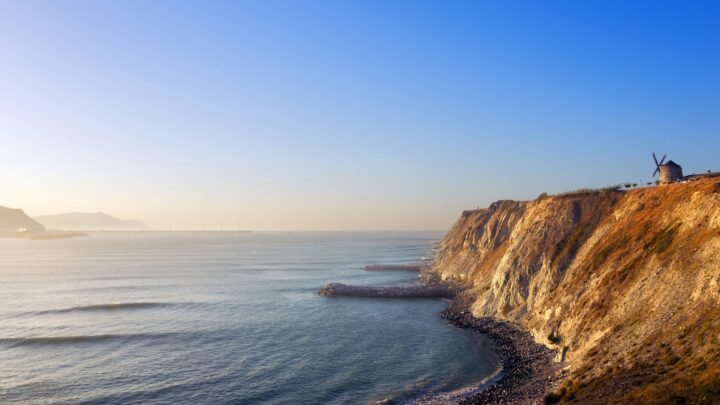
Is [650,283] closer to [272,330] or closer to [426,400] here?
[426,400]

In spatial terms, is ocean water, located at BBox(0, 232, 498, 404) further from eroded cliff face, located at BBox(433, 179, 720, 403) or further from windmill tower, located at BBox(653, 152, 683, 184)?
windmill tower, located at BBox(653, 152, 683, 184)

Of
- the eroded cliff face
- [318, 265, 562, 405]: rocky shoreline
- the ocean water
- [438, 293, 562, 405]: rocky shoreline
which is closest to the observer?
the eroded cliff face

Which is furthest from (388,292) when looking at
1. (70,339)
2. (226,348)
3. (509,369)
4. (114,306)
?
(70,339)

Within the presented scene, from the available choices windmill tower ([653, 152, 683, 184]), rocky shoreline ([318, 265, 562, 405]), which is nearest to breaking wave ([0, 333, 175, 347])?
rocky shoreline ([318, 265, 562, 405])

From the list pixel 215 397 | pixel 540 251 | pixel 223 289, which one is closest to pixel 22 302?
pixel 223 289

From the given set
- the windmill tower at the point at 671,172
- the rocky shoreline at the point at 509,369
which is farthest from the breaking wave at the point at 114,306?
the windmill tower at the point at 671,172

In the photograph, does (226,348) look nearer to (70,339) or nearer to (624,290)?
(70,339)
